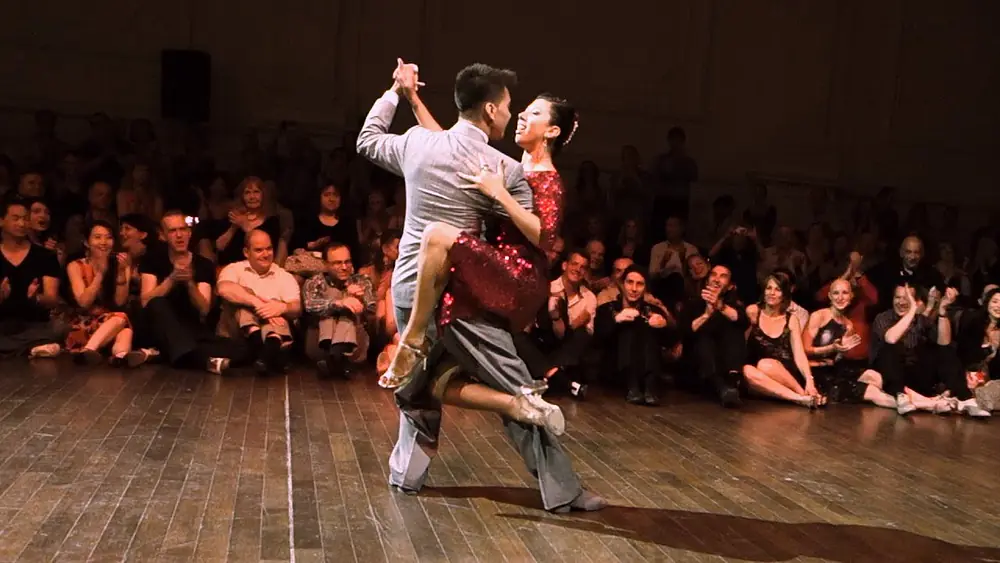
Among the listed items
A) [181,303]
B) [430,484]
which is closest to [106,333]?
[181,303]

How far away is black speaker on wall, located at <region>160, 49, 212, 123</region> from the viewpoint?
26.3ft

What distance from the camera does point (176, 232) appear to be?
5871 millimetres

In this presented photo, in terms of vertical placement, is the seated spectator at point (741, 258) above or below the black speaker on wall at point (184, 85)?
below

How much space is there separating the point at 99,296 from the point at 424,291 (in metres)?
3.38

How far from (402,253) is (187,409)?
1.84m

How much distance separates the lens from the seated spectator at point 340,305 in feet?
19.6

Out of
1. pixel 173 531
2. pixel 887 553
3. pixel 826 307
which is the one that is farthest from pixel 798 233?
pixel 173 531

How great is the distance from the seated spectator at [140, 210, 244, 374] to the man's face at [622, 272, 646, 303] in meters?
2.34

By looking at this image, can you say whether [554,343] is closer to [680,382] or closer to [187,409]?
[680,382]

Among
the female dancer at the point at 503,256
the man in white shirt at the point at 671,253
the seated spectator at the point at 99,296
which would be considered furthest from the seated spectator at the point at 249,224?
the female dancer at the point at 503,256

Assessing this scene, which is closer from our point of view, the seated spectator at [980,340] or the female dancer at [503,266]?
the female dancer at [503,266]

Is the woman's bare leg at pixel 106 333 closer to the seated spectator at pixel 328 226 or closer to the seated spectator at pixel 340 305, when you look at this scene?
the seated spectator at pixel 340 305

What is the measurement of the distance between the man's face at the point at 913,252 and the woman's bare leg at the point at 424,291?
4608mm

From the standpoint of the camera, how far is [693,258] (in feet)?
22.0
